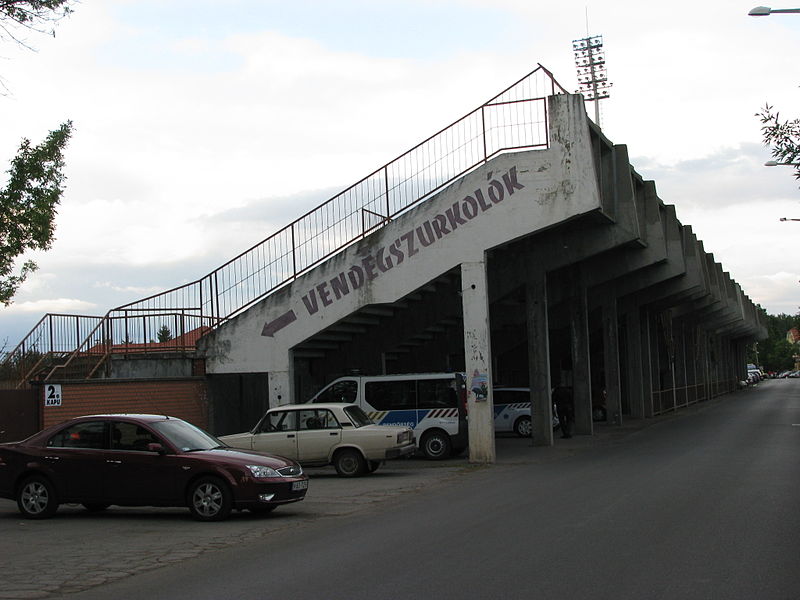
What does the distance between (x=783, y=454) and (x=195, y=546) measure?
14.3 metres

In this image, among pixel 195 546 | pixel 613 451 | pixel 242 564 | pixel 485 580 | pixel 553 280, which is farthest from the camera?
pixel 553 280

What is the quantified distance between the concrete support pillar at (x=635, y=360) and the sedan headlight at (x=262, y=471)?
96.2ft

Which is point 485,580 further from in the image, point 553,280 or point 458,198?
point 553,280

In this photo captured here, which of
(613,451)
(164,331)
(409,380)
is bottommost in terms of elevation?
(613,451)

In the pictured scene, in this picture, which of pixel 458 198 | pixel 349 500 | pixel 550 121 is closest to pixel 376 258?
pixel 458 198

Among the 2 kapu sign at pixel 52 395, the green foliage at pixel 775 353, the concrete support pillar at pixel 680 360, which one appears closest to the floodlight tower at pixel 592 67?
the concrete support pillar at pixel 680 360

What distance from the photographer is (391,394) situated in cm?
2219

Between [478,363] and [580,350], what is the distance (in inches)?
424

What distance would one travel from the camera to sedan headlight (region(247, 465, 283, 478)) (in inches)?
479

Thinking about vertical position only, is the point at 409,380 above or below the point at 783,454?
above

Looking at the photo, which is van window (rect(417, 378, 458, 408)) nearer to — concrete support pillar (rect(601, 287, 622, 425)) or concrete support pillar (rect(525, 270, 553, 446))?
concrete support pillar (rect(525, 270, 553, 446))

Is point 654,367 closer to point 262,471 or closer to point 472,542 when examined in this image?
point 262,471

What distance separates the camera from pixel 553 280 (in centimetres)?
3130

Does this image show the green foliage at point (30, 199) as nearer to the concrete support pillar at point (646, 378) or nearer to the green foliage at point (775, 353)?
the concrete support pillar at point (646, 378)
